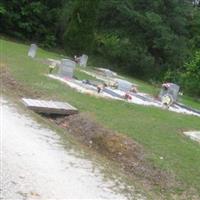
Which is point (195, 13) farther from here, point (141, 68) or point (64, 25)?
point (64, 25)

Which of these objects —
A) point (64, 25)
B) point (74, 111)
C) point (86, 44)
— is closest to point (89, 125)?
point (74, 111)

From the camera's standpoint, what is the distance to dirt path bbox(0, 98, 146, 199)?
251 inches

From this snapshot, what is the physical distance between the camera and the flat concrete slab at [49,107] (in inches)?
453

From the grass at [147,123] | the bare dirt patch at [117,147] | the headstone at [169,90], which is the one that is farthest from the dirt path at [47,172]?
the headstone at [169,90]

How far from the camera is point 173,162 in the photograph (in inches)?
342

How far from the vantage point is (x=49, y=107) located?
11602 mm

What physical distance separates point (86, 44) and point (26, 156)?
21557mm

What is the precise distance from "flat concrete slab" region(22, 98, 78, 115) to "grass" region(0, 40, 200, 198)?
0.42 meters

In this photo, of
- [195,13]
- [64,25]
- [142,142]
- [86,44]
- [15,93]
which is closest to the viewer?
[142,142]

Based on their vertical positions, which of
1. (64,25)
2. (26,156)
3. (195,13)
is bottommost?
(26,156)

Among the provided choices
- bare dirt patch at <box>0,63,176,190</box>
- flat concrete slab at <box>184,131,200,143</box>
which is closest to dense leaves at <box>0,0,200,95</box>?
flat concrete slab at <box>184,131,200,143</box>

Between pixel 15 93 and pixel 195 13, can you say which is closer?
pixel 15 93

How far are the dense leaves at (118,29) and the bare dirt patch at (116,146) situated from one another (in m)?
18.3

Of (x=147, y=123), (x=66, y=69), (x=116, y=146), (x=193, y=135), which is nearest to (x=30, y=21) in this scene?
(x=66, y=69)
